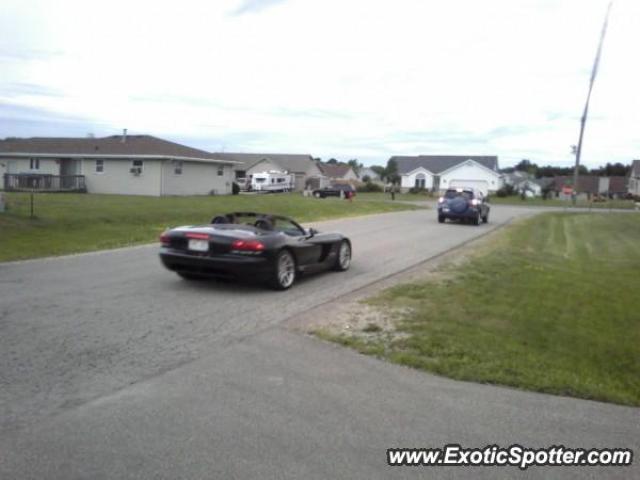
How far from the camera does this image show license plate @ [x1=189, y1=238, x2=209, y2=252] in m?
9.12

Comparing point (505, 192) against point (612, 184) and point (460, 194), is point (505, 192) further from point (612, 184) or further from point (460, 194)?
point (460, 194)

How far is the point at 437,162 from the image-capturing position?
90625 mm

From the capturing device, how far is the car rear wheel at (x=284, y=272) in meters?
9.29

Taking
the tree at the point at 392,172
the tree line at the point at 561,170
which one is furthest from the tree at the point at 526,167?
the tree at the point at 392,172

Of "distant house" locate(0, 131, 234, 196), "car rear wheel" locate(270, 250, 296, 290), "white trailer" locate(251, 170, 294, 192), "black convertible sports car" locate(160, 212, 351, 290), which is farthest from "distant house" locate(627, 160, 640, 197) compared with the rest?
"car rear wheel" locate(270, 250, 296, 290)

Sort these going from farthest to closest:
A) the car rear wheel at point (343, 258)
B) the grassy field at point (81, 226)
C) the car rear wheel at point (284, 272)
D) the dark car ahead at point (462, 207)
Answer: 1. the dark car ahead at point (462, 207)
2. the grassy field at point (81, 226)
3. the car rear wheel at point (343, 258)
4. the car rear wheel at point (284, 272)

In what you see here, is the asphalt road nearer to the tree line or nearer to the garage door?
the garage door

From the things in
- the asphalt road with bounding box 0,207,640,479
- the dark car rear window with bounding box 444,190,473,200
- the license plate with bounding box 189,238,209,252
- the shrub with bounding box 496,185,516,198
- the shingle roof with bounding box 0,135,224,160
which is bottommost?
the asphalt road with bounding box 0,207,640,479

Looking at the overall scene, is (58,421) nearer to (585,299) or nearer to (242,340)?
(242,340)

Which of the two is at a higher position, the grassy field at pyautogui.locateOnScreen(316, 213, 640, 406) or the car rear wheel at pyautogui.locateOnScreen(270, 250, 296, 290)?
the car rear wheel at pyautogui.locateOnScreen(270, 250, 296, 290)

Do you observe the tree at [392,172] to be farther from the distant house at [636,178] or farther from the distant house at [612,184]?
the distant house at [612,184]

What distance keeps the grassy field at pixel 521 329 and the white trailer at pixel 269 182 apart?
A: 156 feet

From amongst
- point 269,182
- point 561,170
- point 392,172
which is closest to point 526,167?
point 561,170

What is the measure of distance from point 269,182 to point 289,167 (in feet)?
60.6
